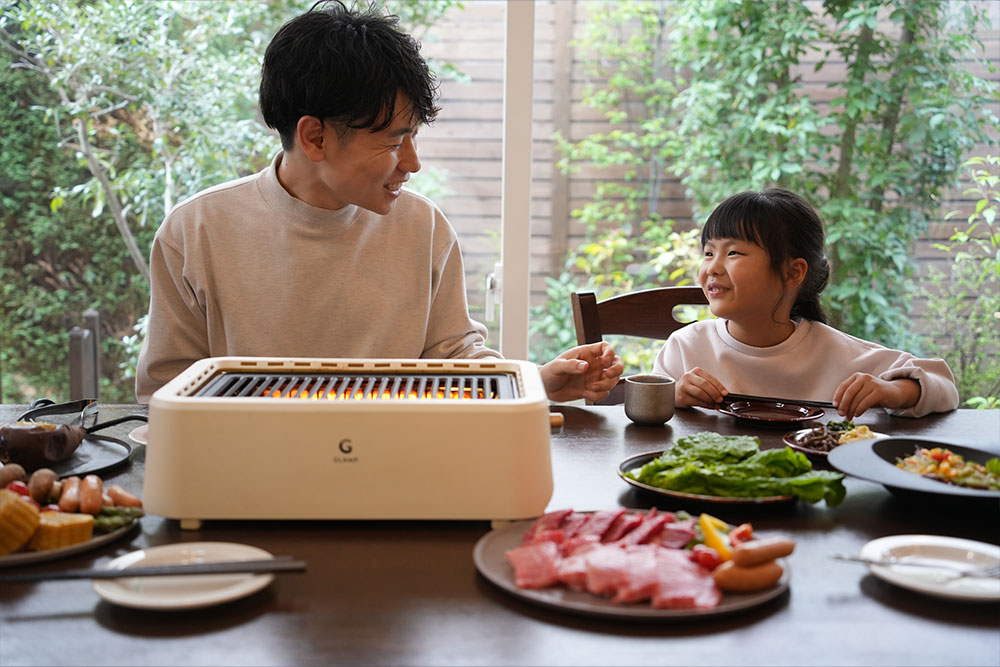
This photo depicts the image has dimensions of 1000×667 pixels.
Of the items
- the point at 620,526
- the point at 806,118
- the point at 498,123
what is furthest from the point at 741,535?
the point at 806,118

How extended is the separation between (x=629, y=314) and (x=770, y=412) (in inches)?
23.6

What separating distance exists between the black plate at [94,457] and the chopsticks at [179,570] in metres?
0.36

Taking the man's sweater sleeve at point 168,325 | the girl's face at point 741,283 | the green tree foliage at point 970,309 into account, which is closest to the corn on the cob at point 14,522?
the man's sweater sleeve at point 168,325

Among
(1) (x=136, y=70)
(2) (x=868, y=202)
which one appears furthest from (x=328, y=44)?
(2) (x=868, y=202)

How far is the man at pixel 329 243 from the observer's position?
174 cm

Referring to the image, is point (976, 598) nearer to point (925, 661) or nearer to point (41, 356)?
point (925, 661)

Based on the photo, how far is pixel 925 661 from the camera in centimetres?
82

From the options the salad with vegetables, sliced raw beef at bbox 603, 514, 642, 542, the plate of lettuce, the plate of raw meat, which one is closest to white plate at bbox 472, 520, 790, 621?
the plate of raw meat

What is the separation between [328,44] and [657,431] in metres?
0.93

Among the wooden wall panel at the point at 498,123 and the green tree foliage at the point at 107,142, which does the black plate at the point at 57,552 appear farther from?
the green tree foliage at the point at 107,142

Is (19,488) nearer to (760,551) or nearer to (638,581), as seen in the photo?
(638,581)

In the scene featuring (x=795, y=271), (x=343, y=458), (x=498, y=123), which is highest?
(x=498, y=123)

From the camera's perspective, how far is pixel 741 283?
2215mm

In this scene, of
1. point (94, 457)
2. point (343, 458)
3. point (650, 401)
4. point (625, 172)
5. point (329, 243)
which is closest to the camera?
point (343, 458)
